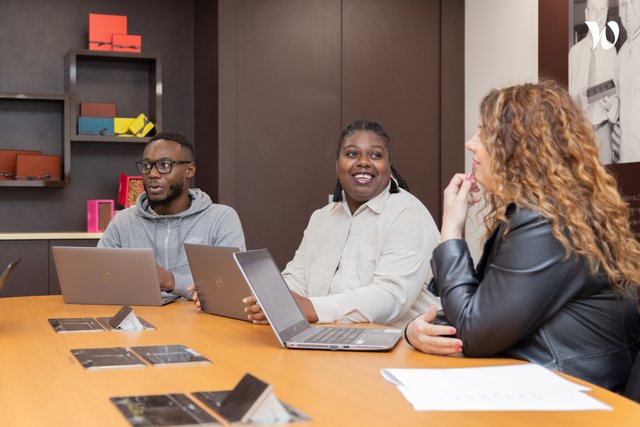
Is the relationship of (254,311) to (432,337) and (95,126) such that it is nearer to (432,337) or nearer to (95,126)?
(432,337)

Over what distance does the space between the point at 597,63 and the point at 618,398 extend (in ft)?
7.61

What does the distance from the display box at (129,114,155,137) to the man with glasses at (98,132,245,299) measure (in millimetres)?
1398

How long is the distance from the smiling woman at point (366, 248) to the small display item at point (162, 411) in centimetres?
84

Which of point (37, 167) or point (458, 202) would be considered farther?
point (37, 167)

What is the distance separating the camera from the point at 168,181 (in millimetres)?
3111

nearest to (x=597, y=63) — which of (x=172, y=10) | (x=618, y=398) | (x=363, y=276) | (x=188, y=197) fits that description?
(x=363, y=276)

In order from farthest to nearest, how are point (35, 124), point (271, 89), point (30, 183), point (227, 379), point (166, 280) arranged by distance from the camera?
point (35, 124) → point (271, 89) → point (30, 183) → point (166, 280) → point (227, 379)

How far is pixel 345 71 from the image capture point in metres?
4.64

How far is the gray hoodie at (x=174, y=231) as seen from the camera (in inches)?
120

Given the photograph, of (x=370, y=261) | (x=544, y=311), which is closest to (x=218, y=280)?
(x=370, y=261)

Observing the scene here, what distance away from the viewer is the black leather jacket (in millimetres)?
1549

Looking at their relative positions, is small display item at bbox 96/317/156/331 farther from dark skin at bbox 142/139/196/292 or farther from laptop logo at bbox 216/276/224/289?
dark skin at bbox 142/139/196/292

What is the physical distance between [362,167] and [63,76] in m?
2.62

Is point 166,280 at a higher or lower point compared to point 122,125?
lower
